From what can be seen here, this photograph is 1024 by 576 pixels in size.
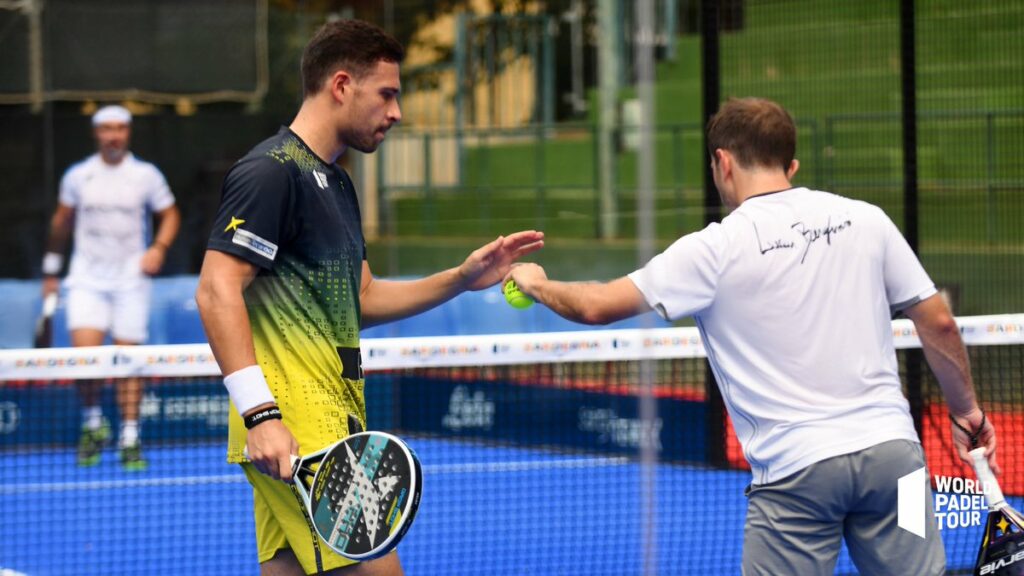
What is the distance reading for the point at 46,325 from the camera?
9883 millimetres

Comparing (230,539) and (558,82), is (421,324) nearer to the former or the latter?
(230,539)

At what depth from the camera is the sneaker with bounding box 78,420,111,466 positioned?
8555 mm

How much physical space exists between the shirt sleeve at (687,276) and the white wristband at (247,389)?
897mm

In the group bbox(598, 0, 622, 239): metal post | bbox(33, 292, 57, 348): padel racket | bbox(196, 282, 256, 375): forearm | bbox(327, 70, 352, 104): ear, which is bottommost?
bbox(33, 292, 57, 348): padel racket

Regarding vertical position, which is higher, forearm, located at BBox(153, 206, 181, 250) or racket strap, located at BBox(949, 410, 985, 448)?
forearm, located at BBox(153, 206, 181, 250)

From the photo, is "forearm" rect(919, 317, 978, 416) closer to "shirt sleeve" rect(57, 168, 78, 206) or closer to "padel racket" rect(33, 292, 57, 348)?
"shirt sleeve" rect(57, 168, 78, 206)

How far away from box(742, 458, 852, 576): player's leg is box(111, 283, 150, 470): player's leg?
17.1ft

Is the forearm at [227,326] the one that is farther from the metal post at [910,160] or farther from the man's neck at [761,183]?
the metal post at [910,160]

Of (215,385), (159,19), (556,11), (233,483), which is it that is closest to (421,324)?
(215,385)

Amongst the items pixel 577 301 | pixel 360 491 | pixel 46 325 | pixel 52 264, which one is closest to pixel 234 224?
pixel 360 491

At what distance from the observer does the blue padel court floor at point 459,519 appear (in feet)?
20.2

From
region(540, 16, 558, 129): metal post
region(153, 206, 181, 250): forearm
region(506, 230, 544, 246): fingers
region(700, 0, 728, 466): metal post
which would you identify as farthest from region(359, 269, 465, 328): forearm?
region(540, 16, 558, 129): metal post

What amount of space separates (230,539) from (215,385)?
2.89m

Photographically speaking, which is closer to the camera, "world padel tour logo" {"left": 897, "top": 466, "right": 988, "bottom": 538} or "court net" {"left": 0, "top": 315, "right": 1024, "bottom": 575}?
"court net" {"left": 0, "top": 315, "right": 1024, "bottom": 575}
